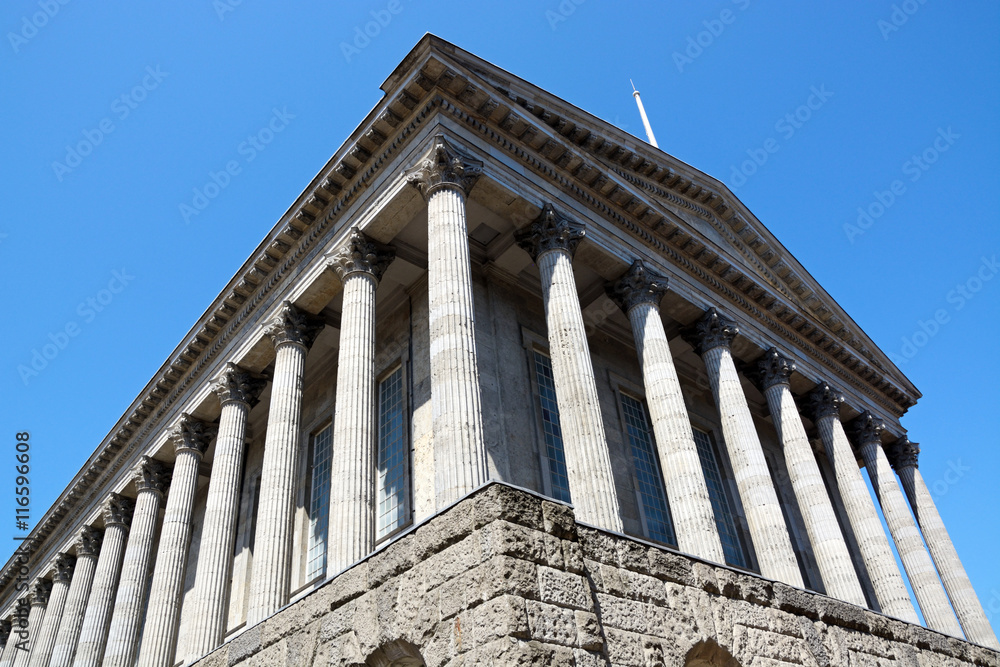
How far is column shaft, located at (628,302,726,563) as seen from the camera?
15.5 m

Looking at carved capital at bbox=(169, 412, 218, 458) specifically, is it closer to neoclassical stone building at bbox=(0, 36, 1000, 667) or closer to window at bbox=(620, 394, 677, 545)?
neoclassical stone building at bbox=(0, 36, 1000, 667)

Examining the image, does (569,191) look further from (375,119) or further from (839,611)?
(839,611)

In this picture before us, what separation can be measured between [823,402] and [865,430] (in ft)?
11.0

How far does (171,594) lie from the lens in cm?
1927

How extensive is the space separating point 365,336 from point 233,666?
856 cm

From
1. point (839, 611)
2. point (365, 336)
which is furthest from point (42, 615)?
point (839, 611)

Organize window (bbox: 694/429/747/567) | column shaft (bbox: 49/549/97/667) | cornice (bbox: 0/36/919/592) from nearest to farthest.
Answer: cornice (bbox: 0/36/919/592) → window (bbox: 694/429/747/567) → column shaft (bbox: 49/549/97/667)

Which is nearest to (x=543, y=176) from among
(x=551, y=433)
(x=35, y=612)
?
(x=551, y=433)

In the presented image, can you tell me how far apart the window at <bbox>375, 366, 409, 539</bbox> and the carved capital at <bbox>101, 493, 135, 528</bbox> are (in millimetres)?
12432

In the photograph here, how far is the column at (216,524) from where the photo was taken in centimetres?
1720

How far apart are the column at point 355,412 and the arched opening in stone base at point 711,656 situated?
7.46 meters

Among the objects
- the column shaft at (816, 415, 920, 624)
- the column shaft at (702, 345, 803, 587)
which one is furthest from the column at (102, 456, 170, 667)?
the column shaft at (816, 415, 920, 624)

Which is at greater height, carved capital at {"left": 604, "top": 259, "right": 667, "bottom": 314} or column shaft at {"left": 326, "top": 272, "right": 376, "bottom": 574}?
carved capital at {"left": 604, "top": 259, "right": 667, "bottom": 314}

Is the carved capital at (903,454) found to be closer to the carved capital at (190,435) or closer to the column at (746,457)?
the column at (746,457)
